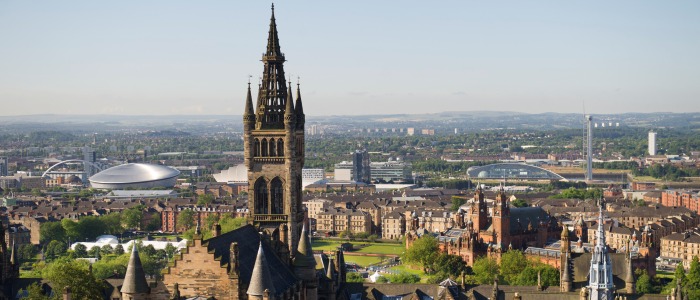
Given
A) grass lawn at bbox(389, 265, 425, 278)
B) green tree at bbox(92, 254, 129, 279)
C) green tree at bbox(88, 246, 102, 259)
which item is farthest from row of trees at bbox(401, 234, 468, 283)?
green tree at bbox(88, 246, 102, 259)

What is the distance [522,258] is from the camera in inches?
4707

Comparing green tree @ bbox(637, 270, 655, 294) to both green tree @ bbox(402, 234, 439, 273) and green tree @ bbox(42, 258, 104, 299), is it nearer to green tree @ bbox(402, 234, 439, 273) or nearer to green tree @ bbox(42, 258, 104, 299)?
green tree @ bbox(402, 234, 439, 273)

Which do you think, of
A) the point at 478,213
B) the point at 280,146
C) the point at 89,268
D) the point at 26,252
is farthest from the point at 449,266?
the point at 26,252

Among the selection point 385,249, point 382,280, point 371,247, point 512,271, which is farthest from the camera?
point 371,247

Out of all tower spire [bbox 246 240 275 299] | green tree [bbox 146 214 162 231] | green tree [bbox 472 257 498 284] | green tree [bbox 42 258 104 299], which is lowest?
green tree [bbox 146 214 162 231]

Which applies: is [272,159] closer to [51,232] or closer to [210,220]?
[51,232]

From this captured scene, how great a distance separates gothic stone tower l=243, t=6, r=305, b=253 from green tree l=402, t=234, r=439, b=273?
60.3 metres

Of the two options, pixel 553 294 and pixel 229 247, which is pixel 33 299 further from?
pixel 553 294

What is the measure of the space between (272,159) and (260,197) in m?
2.89

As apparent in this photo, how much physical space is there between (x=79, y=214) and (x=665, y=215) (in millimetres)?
107395

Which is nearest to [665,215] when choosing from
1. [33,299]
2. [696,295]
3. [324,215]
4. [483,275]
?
[324,215]

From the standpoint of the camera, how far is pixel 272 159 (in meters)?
71.4

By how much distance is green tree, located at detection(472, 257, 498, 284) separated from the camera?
11393 cm

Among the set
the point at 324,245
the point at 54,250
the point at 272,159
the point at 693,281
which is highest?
the point at 272,159
